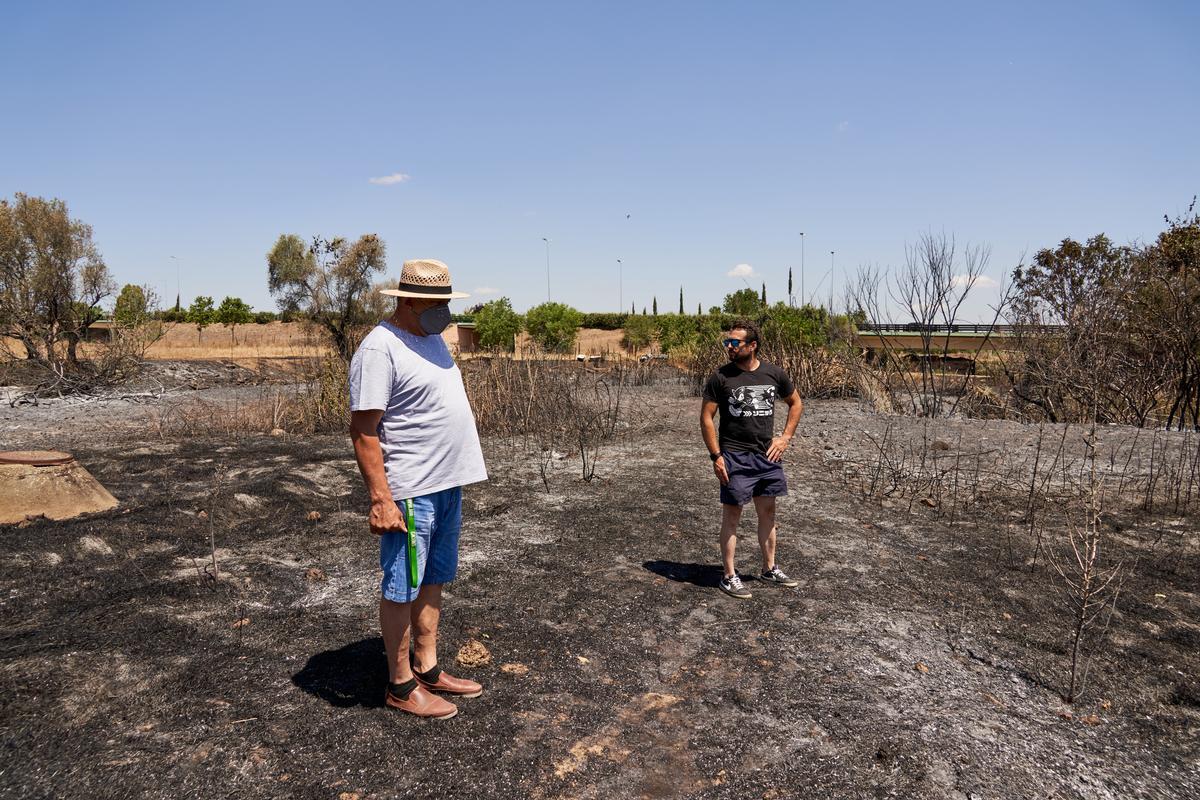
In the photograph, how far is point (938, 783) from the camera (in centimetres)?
278

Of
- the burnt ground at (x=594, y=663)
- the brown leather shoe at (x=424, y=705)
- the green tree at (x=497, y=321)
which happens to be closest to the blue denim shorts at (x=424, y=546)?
the brown leather shoe at (x=424, y=705)

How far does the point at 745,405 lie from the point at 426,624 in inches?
87.1

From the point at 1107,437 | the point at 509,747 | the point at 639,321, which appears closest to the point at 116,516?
the point at 509,747

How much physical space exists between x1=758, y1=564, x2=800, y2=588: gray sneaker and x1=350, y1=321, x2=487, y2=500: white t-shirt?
2545 millimetres

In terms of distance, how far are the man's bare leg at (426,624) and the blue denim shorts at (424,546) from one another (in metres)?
0.11

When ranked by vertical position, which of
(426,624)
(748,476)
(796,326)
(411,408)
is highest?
(796,326)

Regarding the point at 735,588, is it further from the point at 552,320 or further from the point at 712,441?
the point at 552,320

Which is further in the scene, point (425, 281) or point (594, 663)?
point (594, 663)

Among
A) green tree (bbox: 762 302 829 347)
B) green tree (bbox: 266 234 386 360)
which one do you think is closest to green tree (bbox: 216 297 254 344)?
green tree (bbox: 266 234 386 360)

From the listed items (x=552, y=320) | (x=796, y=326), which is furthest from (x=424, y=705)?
(x=552, y=320)

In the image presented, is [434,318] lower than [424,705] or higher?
higher

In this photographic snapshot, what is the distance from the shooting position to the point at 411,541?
2906 mm

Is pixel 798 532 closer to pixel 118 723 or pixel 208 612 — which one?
pixel 208 612

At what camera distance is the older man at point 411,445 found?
9.23ft
